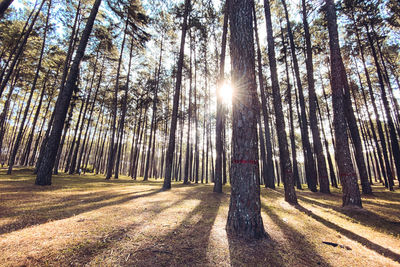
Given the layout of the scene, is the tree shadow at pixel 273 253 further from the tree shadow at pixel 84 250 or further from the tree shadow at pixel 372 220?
the tree shadow at pixel 372 220

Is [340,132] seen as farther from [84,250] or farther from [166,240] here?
[84,250]

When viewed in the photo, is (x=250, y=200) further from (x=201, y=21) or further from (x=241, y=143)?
(x=201, y=21)

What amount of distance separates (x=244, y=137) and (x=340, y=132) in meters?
6.30

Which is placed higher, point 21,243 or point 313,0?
point 313,0

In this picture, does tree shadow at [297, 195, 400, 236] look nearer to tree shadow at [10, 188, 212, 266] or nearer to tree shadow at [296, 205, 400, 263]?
tree shadow at [296, 205, 400, 263]

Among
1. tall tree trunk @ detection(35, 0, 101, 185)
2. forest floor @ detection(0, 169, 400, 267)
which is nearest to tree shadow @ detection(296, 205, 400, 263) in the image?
forest floor @ detection(0, 169, 400, 267)

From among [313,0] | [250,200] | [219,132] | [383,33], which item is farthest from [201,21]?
[383,33]

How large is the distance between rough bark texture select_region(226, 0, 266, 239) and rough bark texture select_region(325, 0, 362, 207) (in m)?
5.71

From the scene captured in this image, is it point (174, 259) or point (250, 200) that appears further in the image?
point (250, 200)

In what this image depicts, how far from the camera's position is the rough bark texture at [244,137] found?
3258 millimetres

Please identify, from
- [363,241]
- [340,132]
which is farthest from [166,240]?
[340,132]

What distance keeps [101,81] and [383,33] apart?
30.5m

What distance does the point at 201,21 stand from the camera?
12.1 metres

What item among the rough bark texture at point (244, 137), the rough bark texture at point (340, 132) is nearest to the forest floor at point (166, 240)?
the rough bark texture at point (244, 137)
